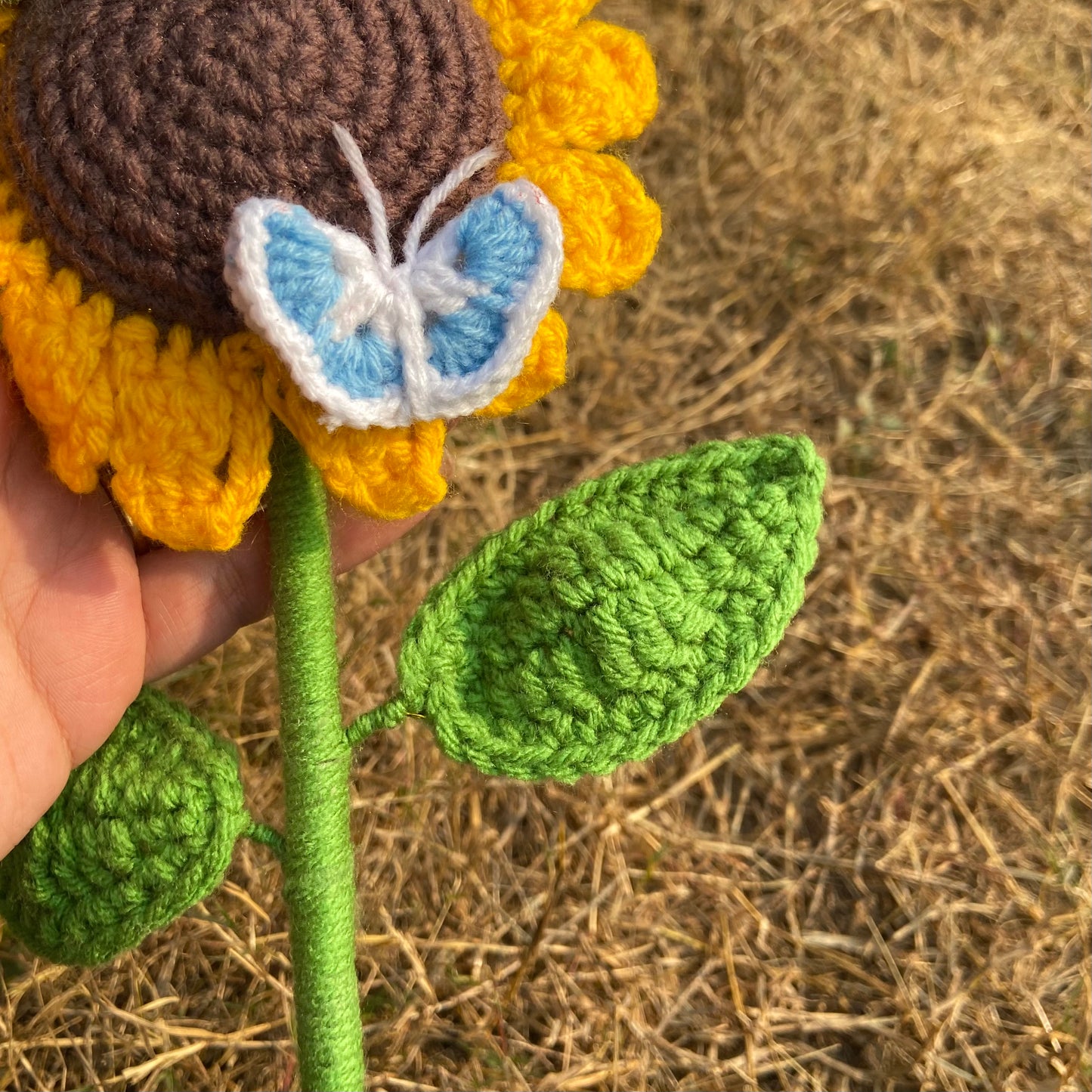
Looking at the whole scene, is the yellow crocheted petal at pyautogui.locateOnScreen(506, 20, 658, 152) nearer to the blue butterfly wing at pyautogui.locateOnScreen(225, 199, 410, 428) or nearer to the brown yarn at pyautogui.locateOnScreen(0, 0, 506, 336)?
the brown yarn at pyautogui.locateOnScreen(0, 0, 506, 336)

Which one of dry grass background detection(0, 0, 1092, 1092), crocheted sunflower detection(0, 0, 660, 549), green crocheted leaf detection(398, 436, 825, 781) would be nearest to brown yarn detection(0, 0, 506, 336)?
crocheted sunflower detection(0, 0, 660, 549)

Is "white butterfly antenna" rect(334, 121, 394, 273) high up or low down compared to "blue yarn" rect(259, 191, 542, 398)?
up

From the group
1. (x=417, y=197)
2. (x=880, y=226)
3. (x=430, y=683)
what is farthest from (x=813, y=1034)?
(x=880, y=226)

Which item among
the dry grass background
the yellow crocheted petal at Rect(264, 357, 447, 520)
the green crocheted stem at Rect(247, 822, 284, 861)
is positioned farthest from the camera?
the dry grass background

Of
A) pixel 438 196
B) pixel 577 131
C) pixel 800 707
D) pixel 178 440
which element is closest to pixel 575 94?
pixel 577 131

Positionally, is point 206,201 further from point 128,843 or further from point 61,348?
point 128,843

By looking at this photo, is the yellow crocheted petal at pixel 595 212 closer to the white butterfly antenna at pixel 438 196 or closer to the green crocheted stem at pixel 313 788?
the white butterfly antenna at pixel 438 196

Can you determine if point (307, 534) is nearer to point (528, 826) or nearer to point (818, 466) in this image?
point (818, 466)
